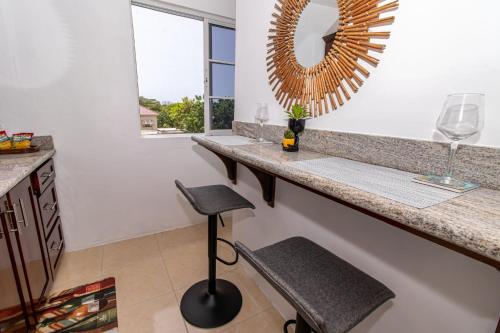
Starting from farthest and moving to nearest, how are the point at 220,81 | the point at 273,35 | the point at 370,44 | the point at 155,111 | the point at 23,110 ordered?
1. the point at 220,81
2. the point at 155,111
3. the point at 23,110
4. the point at 273,35
5. the point at 370,44

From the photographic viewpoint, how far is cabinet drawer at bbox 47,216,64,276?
5.53 feet

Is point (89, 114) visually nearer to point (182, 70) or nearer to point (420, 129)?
point (182, 70)

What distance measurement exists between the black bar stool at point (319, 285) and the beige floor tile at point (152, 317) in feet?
3.26

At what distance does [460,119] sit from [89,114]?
2369 millimetres

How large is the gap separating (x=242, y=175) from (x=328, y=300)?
1208 mm

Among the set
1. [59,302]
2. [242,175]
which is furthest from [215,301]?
[59,302]

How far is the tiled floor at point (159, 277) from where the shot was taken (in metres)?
1.49

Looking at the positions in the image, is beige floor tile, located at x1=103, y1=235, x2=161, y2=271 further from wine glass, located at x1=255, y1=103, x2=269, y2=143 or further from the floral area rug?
wine glass, located at x1=255, y1=103, x2=269, y2=143

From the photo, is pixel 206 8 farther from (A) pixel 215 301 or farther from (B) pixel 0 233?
(A) pixel 215 301

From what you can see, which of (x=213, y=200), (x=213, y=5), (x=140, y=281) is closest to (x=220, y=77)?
(x=213, y=5)

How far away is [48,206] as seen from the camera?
172 cm

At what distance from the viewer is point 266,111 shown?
4.88 ft

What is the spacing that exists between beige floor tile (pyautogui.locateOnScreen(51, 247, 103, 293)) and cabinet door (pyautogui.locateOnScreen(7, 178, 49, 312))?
273mm

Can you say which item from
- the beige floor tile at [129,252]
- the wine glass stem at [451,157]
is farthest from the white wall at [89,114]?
the wine glass stem at [451,157]
